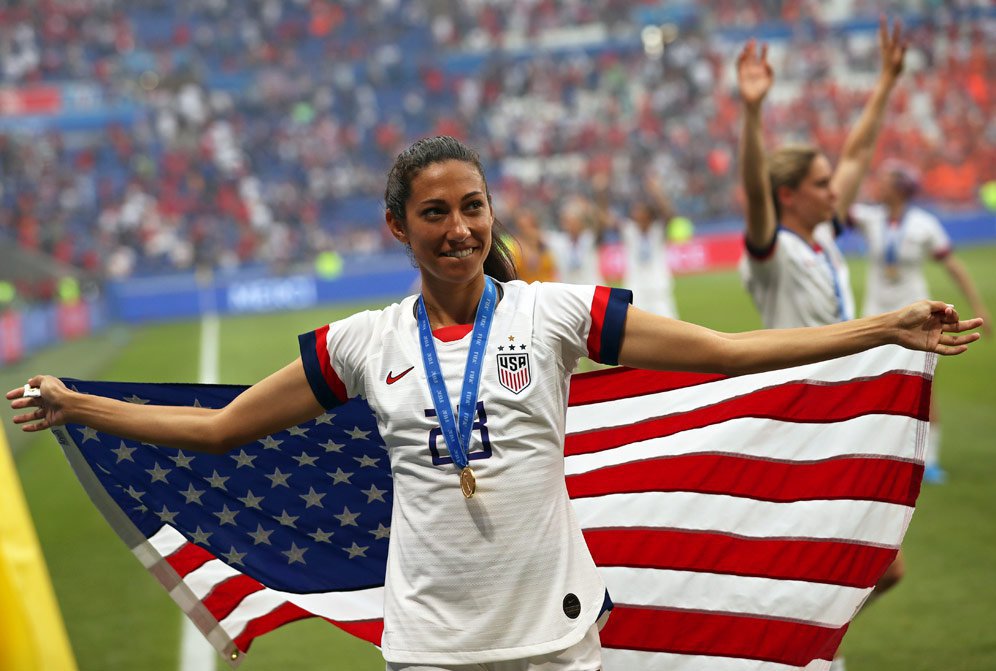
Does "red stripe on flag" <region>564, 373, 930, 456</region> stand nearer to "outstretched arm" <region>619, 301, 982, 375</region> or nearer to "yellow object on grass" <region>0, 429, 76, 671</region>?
"outstretched arm" <region>619, 301, 982, 375</region>

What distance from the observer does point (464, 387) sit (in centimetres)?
279

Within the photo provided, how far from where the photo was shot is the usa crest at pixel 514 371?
2828mm

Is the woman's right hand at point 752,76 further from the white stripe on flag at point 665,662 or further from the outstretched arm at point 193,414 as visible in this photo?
the outstretched arm at point 193,414

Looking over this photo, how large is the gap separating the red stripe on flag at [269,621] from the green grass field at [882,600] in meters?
1.80

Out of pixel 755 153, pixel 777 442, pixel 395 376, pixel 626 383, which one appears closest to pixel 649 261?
pixel 755 153

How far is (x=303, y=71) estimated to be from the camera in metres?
41.0

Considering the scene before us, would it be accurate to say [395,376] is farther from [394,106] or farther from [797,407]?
[394,106]

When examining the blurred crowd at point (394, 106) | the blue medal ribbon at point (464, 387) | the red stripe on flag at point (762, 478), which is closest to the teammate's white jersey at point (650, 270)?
the red stripe on flag at point (762, 478)

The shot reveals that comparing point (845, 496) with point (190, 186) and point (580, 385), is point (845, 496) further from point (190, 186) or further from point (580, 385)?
point (190, 186)

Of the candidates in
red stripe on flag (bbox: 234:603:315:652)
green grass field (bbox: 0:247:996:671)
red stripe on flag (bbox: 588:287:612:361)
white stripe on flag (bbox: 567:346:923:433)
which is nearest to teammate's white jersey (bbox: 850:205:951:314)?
green grass field (bbox: 0:247:996:671)

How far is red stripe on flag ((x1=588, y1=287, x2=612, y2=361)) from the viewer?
2.89 meters

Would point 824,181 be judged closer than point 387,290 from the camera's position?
Yes

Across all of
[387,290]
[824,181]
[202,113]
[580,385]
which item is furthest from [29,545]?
[202,113]

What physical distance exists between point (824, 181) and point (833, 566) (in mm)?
1947
